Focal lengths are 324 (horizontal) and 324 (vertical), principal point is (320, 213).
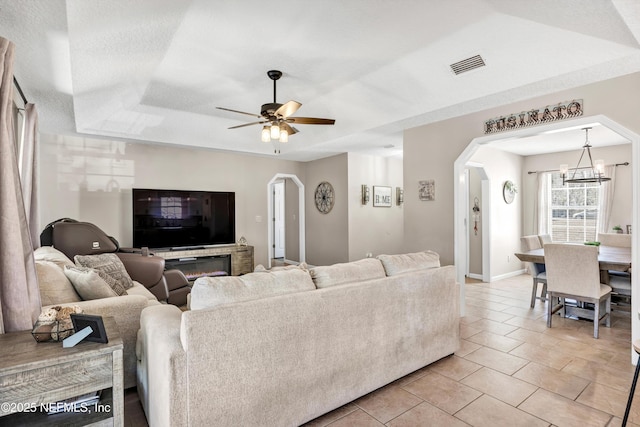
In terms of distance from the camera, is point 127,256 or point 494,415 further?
point 127,256

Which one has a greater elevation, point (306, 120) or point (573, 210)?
point (306, 120)

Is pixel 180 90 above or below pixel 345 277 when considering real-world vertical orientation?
above

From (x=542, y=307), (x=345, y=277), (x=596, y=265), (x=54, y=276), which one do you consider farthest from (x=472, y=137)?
(x=54, y=276)

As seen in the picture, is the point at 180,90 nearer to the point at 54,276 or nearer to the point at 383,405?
the point at 54,276

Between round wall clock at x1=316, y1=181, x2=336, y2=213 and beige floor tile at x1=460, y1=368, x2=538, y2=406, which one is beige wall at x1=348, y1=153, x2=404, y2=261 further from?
beige floor tile at x1=460, y1=368, x2=538, y2=406

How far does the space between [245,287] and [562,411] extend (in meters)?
2.25

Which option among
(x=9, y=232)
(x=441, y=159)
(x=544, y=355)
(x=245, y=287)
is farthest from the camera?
(x=441, y=159)

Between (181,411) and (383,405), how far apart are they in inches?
53.0

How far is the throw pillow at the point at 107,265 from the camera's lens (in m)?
3.15

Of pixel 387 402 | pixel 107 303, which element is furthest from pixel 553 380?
pixel 107 303

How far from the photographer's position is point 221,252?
20.3ft

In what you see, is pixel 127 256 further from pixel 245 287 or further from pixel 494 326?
pixel 494 326

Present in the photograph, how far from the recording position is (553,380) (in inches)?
101

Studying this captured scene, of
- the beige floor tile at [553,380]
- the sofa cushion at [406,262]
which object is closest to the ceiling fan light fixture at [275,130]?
the sofa cushion at [406,262]
